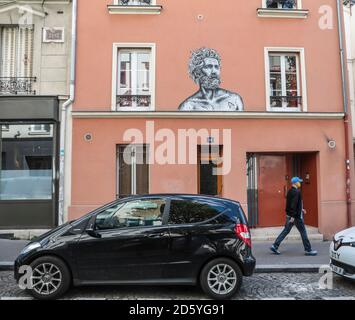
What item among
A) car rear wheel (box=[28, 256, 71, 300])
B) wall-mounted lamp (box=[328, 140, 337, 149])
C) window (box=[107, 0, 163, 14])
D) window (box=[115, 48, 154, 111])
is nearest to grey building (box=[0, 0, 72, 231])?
window (box=[107, 0, 163, 14])

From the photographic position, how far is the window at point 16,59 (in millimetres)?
10250

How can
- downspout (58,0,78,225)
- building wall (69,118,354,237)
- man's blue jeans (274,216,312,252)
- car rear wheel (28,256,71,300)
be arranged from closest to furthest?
car rear wheel (28,256,71,300) → man's blue jeans (274,216,312,252) → downspout (58,0,78,225) → building wall (69,118,354,237)

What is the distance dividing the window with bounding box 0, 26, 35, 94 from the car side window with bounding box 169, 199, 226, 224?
21.7ft

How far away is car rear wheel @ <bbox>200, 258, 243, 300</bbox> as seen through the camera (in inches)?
208

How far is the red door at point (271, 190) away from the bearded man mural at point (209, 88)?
6.04 ft

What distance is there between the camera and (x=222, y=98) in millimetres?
10250

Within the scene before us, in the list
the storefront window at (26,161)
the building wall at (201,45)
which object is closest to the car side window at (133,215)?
the building wall at (201,45)

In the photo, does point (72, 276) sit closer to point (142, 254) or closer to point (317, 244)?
point (142, 254)

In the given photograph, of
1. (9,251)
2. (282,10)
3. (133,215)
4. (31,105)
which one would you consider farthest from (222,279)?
(282,10)

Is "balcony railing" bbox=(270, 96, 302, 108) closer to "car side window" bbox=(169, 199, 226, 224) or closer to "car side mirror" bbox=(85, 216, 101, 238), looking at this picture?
"car side window" bbox=(169, 199, 226, 224)

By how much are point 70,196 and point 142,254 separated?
512 cm

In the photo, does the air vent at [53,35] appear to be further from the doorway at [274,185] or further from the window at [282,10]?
the doorway at [274,185]

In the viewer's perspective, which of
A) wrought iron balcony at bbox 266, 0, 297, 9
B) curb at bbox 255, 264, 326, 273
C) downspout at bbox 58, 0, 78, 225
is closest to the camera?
curb at bbox 255, 264, 326, 273
